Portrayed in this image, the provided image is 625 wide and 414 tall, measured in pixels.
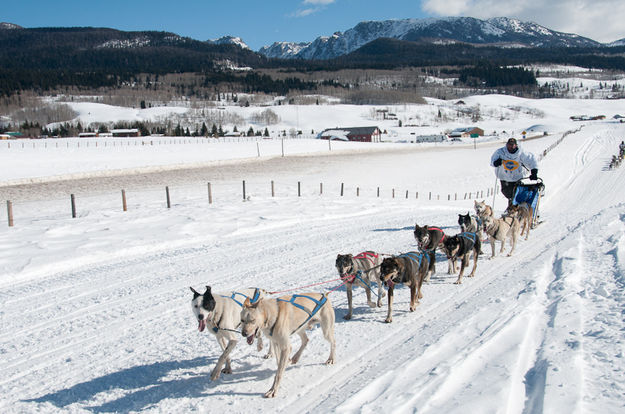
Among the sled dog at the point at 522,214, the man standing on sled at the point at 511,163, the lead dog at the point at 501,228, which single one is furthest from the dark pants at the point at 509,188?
the lead dog at the point at 501,228

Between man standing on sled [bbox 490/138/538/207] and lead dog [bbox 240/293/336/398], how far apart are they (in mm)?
9522

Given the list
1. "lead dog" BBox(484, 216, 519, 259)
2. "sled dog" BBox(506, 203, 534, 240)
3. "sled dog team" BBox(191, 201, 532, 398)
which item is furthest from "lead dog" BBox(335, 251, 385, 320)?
"sled dog" BBox(506, 203, 534, 240)

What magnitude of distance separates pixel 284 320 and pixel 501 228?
701cm

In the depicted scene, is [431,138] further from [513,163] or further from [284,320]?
[284,320]

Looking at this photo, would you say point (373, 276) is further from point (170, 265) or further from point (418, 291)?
point (170, 265)

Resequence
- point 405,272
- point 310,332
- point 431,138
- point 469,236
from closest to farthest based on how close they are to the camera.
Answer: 1. point 310,332
2. point 405,272
3. point 469,236
4. point 431,138

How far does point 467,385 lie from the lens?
15.1 feet

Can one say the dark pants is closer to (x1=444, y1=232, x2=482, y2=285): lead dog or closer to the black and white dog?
the black and white dog

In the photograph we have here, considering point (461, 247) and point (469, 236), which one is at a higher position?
point (469, 236)

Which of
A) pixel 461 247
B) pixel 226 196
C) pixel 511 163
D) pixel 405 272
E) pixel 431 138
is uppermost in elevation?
pixel 511 163

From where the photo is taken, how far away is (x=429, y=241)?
27.4ft

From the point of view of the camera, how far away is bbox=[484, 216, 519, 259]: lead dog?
9992mm

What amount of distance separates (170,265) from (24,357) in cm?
469

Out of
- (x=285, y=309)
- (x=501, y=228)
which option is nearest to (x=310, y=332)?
(x=285, y=309)
